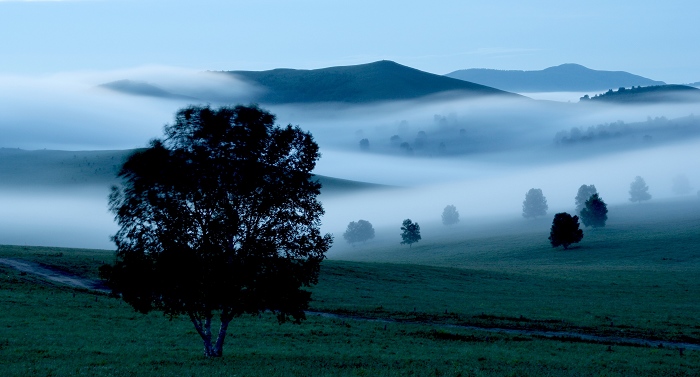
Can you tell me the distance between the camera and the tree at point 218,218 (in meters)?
35.1

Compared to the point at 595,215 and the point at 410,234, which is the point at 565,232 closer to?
the point at 595,215

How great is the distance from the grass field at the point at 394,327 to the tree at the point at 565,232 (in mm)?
33522

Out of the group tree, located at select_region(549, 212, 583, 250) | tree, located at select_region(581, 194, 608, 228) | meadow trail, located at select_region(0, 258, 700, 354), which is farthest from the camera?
tree, located at select_region(581, 194, 608, 228)

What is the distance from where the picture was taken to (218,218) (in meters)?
35.2

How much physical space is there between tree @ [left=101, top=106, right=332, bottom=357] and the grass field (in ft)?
11.0

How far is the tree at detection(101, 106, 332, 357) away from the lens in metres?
35.1

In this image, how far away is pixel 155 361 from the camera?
35.2m

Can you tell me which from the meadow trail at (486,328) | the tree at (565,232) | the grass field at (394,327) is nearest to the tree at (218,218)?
the grass field at (394,327)

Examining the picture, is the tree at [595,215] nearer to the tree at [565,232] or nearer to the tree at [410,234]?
the tree at [565,232]

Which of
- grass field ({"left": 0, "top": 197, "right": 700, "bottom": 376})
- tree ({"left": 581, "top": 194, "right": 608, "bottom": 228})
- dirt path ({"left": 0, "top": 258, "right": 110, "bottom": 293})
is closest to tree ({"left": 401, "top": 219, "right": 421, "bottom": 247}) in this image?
tree ({"left": 581, "top": 194, "right": 608, "bottom": 228})

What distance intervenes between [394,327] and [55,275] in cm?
4018

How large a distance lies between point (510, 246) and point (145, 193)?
466 ft

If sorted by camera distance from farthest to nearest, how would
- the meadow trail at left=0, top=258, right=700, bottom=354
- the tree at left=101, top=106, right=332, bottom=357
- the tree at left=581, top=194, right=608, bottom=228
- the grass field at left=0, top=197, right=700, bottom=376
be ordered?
1. the tree at left=581, top=194, right=608, bottom=228
2. the meadow trail at left=0, top=258, right=700, bottom=354
3. the grass field at left=0, top=197, right=700, bottom=376
4. the tree at left=101, top=106, right=332, bottom=357

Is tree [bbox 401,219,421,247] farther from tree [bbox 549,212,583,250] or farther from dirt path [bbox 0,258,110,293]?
dirt path [bbox 0,258,110,293]
